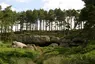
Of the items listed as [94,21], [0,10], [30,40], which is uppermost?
[0,10]

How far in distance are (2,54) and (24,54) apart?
3.48m

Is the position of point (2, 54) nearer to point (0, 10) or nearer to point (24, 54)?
point (24, 54)

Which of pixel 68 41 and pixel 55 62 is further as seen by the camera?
pixel 68 41

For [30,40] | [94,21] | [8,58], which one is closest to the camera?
[94,21]

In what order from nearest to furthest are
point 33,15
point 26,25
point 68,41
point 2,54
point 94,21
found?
point 94,21
point 2,54
point 68,41
point 33,15
point 26,25

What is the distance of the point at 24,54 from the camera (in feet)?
119

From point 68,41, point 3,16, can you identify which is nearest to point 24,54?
point 68,41

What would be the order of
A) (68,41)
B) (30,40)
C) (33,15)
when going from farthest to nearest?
(33,15), (30,40), (68,41)

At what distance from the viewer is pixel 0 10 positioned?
8000 centimetres

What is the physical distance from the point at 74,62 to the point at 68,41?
42134mm

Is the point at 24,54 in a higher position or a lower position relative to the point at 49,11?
lower

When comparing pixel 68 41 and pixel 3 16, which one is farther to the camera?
A: pixel 3 16

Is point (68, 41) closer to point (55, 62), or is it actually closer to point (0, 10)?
point (0, 10)

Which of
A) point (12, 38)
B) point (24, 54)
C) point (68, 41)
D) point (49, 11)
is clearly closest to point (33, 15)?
point (49, 11)
